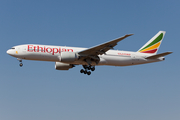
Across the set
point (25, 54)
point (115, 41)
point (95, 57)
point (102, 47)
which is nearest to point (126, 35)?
point (115, 41)

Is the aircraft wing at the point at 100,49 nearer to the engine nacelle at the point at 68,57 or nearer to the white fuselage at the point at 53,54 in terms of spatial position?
the engine nacelle at the point at 68,57

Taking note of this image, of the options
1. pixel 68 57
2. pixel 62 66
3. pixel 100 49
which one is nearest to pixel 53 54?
pixel 68 57

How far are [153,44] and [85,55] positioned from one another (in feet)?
38.7

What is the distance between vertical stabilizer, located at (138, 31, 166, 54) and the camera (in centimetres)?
3946

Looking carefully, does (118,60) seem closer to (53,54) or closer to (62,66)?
(62,66)

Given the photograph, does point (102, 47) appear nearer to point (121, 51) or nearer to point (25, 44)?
point (121, 51)

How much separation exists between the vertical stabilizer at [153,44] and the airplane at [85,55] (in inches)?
37.5

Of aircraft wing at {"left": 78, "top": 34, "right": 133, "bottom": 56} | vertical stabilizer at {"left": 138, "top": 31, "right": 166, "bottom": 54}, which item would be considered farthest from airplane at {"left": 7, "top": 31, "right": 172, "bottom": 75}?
vertical stabilizer at {"left": 138, "top": 31, "right": 166, "bottom": 54}

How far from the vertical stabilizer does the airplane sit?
37.5 inches

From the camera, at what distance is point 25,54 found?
3359 centimetres

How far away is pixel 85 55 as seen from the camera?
34375 millimetres

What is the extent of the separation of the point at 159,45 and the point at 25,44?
19.6m

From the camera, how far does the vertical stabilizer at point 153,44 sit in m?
39.5

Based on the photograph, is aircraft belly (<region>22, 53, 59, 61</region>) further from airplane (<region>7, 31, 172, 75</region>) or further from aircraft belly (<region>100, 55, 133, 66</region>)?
aircraft belly (<region>100, 55, 133, 66</region>)
